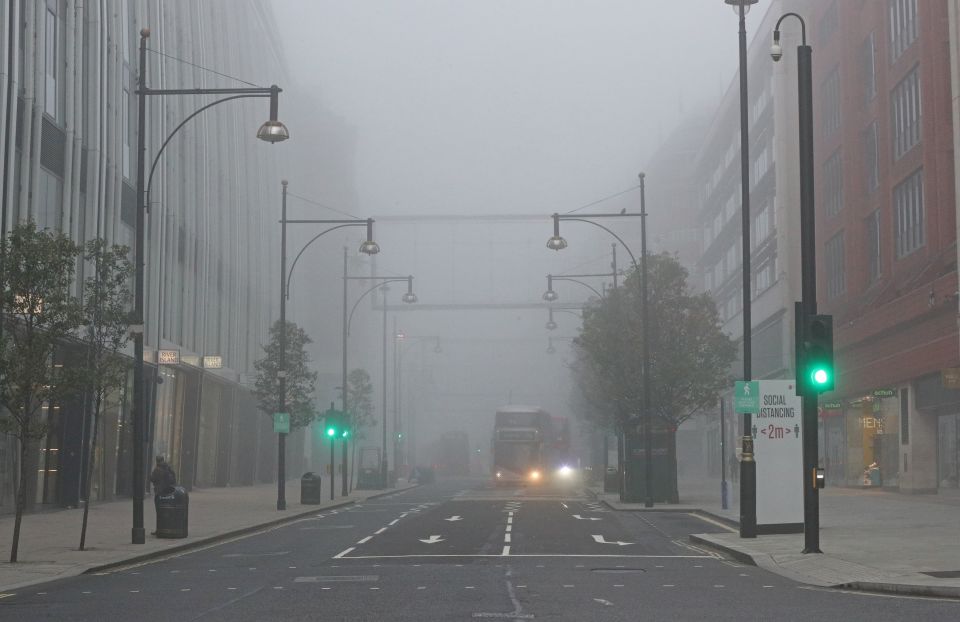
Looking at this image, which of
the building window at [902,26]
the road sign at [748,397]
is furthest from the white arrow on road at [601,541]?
the building window at [902,26]

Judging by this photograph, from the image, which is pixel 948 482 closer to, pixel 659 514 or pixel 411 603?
pixel 659 514

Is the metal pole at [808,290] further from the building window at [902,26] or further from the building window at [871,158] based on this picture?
the building window at [871,158]

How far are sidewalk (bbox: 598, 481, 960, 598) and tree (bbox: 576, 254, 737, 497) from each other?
13.6m

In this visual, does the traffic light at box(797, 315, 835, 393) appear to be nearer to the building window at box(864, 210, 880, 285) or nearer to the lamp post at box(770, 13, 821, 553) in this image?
the lamp post at box(770, 13, 821, 553)

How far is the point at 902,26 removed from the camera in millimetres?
50656

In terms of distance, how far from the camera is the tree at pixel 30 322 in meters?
21.0

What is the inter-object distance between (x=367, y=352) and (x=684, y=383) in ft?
300

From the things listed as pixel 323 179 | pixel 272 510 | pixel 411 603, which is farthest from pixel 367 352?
pixel 411 603

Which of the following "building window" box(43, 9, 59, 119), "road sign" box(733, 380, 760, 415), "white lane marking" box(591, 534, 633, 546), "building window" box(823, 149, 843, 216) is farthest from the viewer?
"building window" box(823, 149, 843, 216)

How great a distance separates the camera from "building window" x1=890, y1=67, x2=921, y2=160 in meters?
→ 48.7

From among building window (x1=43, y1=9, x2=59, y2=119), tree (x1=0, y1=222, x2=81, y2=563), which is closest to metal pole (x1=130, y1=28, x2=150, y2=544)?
tree (x1=0, y1=222, x2=81, y2=563)

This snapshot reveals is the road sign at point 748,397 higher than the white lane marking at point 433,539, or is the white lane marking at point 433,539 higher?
the road sign at point 748,397

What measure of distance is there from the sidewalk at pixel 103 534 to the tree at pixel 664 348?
39.8 ft

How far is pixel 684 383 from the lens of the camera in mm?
49938
